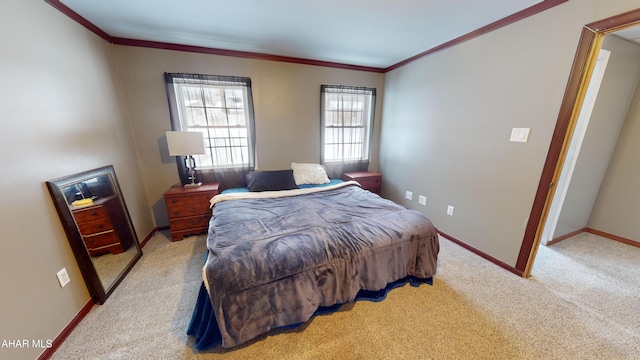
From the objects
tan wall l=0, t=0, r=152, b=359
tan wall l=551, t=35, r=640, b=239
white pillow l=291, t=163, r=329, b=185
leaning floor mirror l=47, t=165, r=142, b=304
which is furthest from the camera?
white pillow l=291, t=163, r=329, b=185

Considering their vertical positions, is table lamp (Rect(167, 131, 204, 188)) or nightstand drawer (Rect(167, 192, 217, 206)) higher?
table lamp (Rect(167, 131, 204, 188))

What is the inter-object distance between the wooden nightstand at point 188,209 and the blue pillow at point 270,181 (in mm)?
446

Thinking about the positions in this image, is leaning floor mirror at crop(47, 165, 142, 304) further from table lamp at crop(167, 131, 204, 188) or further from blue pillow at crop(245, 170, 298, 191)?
blue pillow at crop(245, 170, 298, 191)

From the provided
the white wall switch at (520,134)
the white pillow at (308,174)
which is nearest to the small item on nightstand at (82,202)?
the white pillow at (308,174)

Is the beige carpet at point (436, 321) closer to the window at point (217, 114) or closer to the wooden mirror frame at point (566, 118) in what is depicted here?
the wooden mirror frame at point (566, 118)

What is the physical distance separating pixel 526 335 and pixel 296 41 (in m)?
3.31

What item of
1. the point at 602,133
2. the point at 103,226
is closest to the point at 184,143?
the point at 103,226

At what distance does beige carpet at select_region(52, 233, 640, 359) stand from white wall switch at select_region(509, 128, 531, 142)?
1.28 m

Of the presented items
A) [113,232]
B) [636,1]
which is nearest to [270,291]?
[113,232]

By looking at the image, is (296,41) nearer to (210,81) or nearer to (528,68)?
(210,81)

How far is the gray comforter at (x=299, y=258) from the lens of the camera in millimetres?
1262

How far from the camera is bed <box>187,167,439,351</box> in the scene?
4.15 feet

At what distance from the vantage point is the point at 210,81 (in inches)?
104

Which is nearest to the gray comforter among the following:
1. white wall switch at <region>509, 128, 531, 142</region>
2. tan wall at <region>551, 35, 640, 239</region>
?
white wall switch at <region>509, 128, 531, 142</region>
